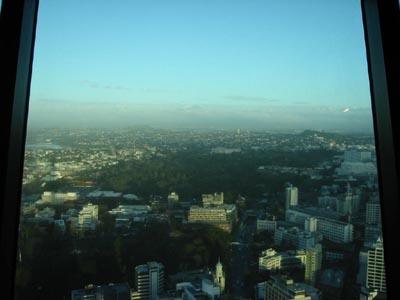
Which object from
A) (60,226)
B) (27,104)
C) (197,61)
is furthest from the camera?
(197,61)

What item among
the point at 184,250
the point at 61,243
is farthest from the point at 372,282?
the point at 61,243

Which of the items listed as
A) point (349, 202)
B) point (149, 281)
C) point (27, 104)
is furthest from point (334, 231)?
point (27, 104)

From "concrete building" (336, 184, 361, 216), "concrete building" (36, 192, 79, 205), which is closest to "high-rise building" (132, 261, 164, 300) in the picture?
"concrete building" (36, 192, 79, 205)

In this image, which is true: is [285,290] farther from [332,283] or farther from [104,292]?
[104,292]

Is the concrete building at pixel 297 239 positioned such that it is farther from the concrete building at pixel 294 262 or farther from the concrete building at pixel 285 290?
the concrete building at pixel 285 290

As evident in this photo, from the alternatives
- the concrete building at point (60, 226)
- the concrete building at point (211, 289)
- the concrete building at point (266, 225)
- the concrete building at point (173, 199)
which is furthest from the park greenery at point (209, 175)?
the concrete building at point (211, 289)

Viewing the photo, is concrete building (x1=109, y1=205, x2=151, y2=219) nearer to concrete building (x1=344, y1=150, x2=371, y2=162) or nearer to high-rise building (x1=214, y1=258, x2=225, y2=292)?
high-rise building (x1=214, y1=258, x2=225, y2=292)

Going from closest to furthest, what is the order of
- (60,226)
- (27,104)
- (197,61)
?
(27,104), (60,226), (197,61)

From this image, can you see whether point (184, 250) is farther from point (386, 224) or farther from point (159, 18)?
point (159, 18)
